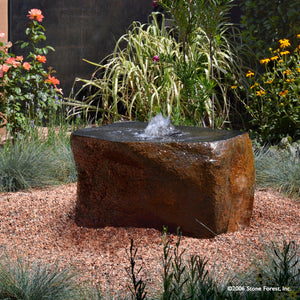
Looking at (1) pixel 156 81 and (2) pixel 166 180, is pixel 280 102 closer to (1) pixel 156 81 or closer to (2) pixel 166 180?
(1) pixel 156 81

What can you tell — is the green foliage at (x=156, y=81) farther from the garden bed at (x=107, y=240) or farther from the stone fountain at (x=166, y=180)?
the stone fountain at (x=166, y=180)

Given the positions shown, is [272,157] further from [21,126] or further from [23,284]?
[23,284]

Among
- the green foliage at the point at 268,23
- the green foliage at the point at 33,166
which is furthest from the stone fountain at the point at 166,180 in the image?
the green foliage at the point at 268,23

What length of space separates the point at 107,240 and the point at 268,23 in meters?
4.38

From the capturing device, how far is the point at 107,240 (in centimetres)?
314

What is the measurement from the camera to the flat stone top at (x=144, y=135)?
3123 millimetres

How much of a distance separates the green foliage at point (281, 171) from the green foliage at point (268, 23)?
2036 millimetres

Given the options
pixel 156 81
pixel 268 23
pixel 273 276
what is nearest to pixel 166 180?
pixel 273 276

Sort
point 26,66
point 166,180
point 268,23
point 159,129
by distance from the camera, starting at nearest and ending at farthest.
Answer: point 166,180
point 159,129
point 26,66
point 268,23

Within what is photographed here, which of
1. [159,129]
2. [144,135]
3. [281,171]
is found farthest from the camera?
[281,171]

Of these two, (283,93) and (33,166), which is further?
(283,93)

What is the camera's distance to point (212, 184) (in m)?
3.05

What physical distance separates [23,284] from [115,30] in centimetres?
557

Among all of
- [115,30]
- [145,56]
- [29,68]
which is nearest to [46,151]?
[29,68]
